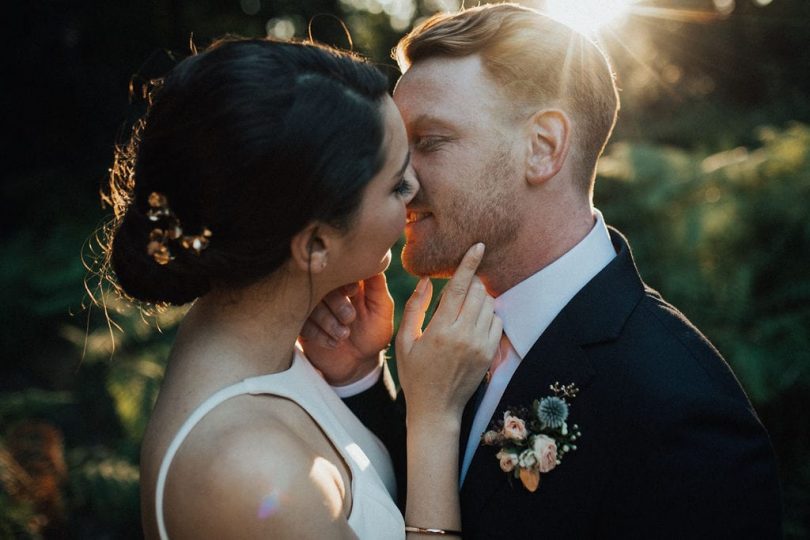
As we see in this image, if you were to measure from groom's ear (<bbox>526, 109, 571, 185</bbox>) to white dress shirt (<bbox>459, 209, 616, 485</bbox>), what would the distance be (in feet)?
0.89

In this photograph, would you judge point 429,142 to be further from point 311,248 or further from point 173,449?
point 173,449

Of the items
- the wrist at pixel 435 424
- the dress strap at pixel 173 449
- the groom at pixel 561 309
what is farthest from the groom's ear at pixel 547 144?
the dress strap at pixel 173 449

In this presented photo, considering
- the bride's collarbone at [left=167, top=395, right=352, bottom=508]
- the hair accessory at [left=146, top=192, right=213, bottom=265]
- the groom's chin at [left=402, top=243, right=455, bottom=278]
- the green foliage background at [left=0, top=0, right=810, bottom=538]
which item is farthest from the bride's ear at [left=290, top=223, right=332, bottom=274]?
the green foliage background at [left=0, top=0, right=810, bottom=538]

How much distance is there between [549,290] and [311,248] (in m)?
0.88

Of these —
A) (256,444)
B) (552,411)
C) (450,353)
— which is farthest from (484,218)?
(256,444)

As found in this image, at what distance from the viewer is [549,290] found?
7.73 ft

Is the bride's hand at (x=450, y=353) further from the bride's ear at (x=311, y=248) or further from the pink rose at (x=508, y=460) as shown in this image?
the bride's ear at (x=311, y=248)

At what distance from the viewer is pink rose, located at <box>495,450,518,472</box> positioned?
6.55 ft

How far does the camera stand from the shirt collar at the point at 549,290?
232cm

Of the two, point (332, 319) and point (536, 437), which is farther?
point (332, 319)

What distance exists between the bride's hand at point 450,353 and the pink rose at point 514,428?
161mm

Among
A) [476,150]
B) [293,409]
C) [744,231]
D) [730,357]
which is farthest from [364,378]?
[744,231]

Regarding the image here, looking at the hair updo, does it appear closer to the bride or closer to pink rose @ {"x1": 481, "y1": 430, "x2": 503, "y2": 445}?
the bride

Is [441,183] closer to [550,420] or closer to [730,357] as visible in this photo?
[550,420]
